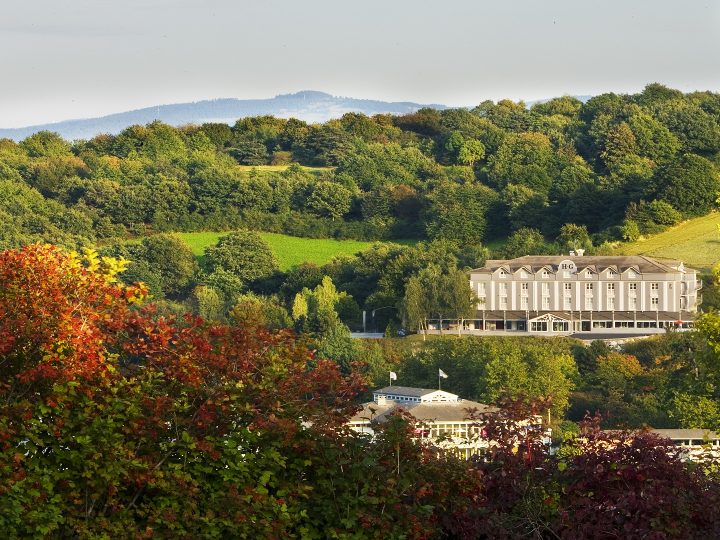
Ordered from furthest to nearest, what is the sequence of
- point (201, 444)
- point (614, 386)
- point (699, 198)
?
1. point (699, 198)
2. point (614, 386)
3. point (201, 444)

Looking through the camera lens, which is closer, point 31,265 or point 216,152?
point 31,265

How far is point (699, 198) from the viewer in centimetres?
8612

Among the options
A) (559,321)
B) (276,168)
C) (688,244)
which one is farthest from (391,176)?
(559,321)

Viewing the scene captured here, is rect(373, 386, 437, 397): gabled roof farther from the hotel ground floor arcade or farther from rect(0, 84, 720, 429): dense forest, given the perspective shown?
the hotel ground floor arcade

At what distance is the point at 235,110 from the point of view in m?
166

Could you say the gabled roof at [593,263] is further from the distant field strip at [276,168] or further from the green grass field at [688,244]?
the distant field strip at [276,168]

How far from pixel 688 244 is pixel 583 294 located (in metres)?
5.97

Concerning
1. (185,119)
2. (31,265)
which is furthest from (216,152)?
(31,265)

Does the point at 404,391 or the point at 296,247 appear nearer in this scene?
the point at 404,391

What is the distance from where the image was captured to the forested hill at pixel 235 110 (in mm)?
157875

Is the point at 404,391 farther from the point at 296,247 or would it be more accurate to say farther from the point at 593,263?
the point at 296,247

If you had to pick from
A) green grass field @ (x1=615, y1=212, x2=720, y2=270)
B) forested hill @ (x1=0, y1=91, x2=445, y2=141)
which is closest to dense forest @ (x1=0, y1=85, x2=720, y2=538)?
green grass field @ (x1=615, y1=212, x2=720, y2=270)

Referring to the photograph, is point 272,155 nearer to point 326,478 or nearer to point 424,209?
point 424,209

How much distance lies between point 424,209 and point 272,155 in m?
25.5
